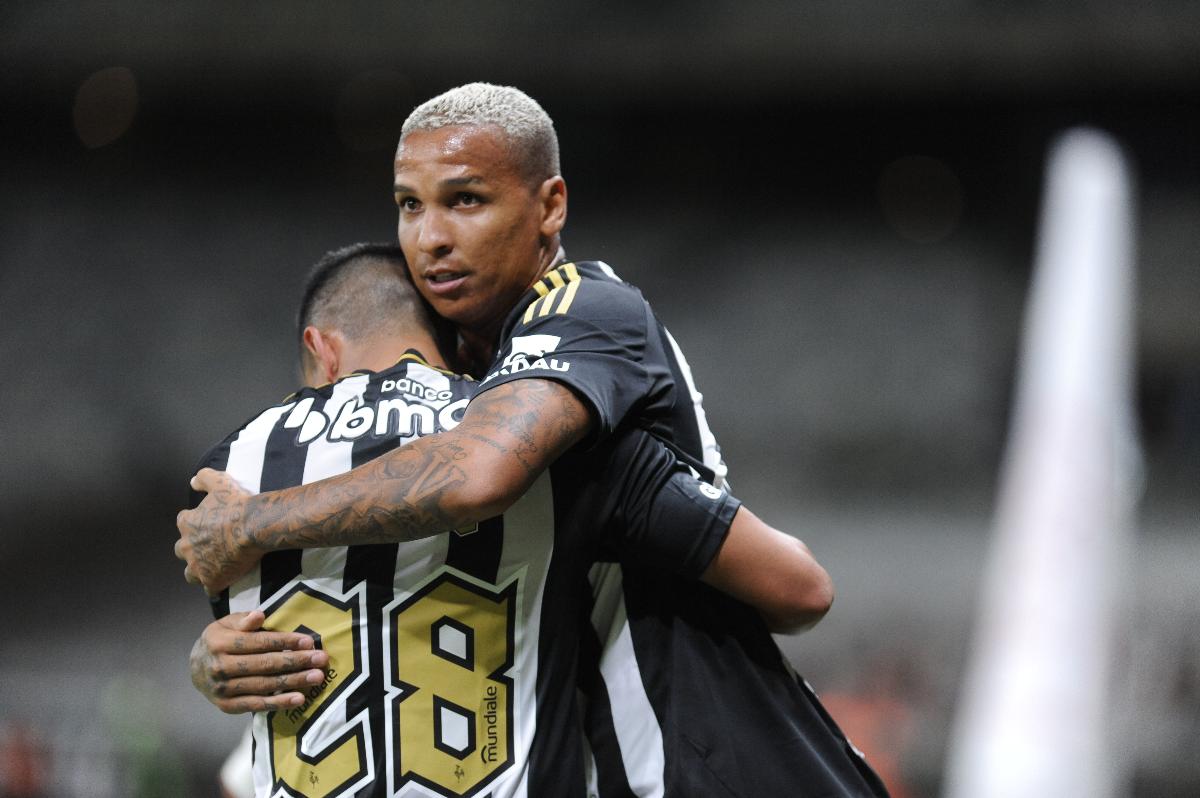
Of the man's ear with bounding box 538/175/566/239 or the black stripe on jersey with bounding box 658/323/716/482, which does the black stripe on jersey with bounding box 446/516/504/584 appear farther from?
the man's ear with bounding box 538/175/566/239

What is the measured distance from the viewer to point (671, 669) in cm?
221

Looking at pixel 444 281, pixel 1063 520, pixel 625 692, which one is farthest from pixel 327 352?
pixel 1063 520

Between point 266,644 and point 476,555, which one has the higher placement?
point 476,555

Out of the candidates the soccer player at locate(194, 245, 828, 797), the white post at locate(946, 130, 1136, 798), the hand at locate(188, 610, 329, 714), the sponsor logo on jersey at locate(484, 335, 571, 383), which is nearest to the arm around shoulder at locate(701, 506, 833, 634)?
the soccer player at locate(194, 245, 828, 797)

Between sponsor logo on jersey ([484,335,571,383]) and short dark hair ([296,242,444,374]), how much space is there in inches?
16.3

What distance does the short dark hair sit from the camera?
7.91 ft

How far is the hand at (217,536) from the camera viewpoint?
2.04 metres

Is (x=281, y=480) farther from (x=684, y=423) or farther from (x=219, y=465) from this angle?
(x=684, y=423)

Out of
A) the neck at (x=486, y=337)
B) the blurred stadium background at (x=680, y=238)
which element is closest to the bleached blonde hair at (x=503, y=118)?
the neck at (x=486, y=337)

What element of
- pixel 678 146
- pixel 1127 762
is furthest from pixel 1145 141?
pixel 1127 762

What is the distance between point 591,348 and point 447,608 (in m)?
0.46

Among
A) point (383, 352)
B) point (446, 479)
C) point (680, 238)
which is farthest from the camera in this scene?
point (680, 238)

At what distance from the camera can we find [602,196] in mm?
14398

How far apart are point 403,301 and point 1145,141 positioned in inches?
582
